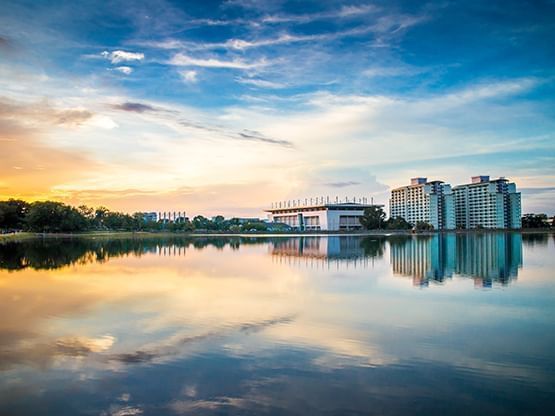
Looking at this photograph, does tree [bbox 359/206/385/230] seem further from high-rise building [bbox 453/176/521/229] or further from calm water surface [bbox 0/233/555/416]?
calm water surface [bbox 0/233/555/416]

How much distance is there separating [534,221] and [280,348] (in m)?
114

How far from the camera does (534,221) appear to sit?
10556 centimetres

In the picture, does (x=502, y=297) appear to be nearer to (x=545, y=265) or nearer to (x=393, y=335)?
(x=393, y=335)

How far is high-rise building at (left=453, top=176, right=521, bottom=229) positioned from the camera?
349ft

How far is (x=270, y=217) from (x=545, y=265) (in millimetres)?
123078

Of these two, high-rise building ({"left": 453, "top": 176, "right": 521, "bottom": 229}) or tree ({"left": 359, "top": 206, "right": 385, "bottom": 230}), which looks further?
high-rise building ({"left": 453, "top": 176, "right": 521, "bottom": 229})

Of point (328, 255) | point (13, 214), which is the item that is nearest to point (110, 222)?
point (13, 214)

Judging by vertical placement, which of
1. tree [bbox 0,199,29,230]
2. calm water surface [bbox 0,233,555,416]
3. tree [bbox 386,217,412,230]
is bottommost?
calm water surface [bbox 0,233,555,416]

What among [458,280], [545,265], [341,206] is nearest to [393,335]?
[458,280]

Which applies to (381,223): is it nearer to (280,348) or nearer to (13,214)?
(13,214)

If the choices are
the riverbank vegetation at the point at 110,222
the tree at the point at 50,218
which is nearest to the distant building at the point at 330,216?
the riverbank vegetation at the point at 110,222

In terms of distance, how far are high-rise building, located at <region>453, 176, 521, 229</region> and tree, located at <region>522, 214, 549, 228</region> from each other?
5.00 feet

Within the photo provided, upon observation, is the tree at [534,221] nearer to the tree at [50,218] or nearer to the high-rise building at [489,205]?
the high-rise building at [489,205]

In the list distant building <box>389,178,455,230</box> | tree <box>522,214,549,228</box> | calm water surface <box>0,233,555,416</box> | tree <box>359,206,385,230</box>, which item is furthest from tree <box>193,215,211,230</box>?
calm water surface <box>0,233,555,416</box>
